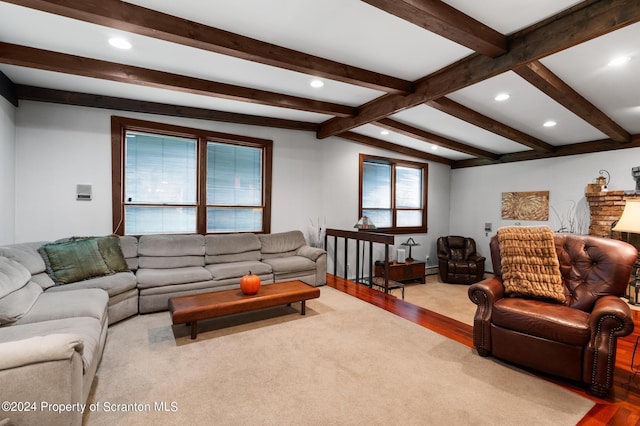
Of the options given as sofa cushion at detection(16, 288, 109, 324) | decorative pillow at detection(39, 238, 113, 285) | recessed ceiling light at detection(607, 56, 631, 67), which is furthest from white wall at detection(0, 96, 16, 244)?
recessed ceiling light at detection(607, 56, 631, 67)

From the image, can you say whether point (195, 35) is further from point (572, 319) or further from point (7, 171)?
point (572, 319)

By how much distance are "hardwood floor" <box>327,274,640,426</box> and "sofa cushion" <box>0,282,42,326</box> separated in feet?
10.9

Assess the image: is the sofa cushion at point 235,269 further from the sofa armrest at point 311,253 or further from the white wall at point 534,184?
the white wall at point 534,184

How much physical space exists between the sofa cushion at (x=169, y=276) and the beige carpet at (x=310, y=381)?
0.49m

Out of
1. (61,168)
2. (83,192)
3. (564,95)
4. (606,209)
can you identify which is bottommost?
(606,209)

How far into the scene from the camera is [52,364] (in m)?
1.36

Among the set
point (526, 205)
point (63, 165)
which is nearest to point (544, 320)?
point (526, 205)

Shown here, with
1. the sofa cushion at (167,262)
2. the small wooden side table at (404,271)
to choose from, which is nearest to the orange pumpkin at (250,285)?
the sofa cushion at (167,262)

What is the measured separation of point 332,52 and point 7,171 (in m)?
3.72

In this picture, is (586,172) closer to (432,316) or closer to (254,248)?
(432,316)

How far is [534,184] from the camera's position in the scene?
20.9 feet

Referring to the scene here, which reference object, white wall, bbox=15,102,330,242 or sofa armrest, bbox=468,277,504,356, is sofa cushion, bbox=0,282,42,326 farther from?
sofa armrest, bbox=468,277,504,356

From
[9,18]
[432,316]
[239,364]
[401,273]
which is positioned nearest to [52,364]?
[239,364]

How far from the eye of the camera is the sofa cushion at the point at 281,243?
477cm
